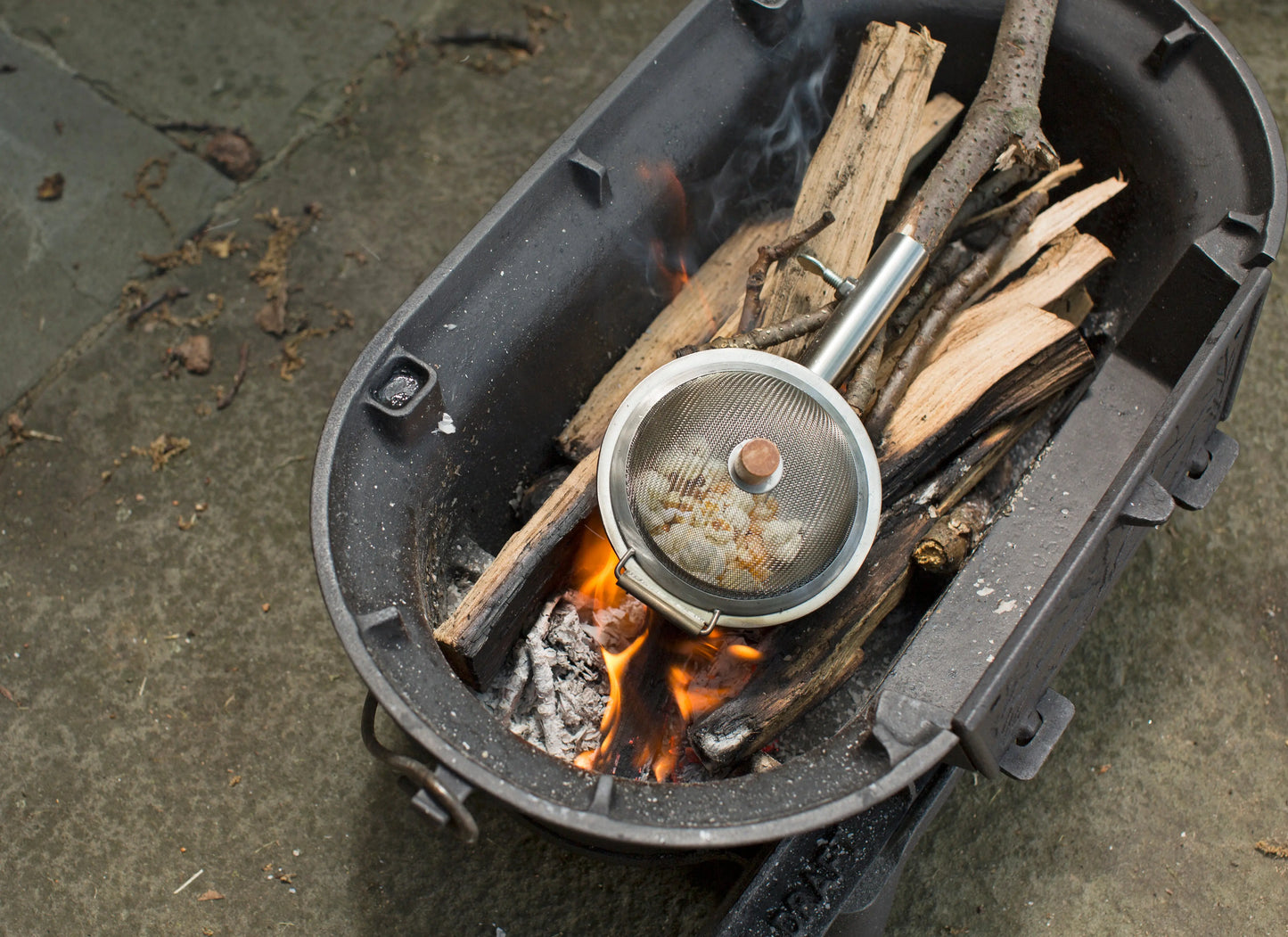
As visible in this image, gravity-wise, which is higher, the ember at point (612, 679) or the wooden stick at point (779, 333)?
the wooden stick at point (779, 333)

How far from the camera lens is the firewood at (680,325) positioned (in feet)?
7.02

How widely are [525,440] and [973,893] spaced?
1467 mm

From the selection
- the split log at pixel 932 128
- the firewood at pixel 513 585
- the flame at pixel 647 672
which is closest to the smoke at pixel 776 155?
the split log at pixel 932 128

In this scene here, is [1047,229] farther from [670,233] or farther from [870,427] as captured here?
[670,233]

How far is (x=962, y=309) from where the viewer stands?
216 centimetres

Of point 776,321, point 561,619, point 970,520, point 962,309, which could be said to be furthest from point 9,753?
point 962,309

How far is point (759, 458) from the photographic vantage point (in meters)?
1.56

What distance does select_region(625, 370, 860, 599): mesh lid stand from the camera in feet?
5.43

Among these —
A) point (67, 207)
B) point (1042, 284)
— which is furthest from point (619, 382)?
point (67, 207)

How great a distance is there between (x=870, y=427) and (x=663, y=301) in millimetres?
589

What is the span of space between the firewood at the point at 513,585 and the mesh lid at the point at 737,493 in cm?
23

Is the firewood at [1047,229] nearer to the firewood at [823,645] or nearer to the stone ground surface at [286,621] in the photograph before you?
the firewood at [823,645]

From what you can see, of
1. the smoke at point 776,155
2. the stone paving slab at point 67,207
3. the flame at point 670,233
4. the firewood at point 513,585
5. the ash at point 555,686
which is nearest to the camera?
the firewood at point 513,585

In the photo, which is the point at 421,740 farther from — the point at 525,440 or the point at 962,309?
the point at 962,309
